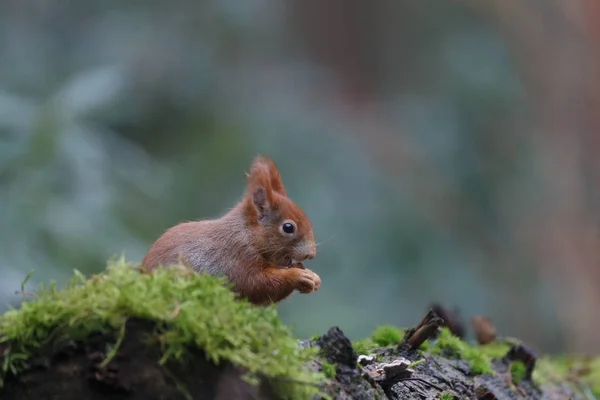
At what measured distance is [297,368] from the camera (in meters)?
1.82

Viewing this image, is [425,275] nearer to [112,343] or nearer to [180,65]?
[180,65]

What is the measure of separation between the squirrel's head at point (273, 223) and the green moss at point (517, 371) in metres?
1.41

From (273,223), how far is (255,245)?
0.12m

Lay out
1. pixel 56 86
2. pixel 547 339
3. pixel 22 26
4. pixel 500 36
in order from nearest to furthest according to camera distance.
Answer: pixel 56 86 → pixel 22 26 → pixel 547 339 → pixel 500 36

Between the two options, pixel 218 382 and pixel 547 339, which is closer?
pixel 218 382

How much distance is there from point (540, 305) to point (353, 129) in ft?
9.52

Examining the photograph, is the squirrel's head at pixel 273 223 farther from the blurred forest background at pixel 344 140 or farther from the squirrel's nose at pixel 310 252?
the blurred forest background at pixel 344 140

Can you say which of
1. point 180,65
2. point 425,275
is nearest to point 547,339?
point 425,275

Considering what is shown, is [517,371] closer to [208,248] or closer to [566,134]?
[208,248]

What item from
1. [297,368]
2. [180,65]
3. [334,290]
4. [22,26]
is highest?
[180,65]

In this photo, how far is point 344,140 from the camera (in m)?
7.70

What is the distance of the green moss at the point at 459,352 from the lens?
10.3 feet

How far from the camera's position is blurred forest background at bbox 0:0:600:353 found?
484cm

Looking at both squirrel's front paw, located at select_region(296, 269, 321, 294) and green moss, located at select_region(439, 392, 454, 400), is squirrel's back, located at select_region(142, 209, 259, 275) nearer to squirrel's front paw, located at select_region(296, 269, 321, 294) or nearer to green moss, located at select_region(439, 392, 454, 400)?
squirrel's front paw, located at select_region(296, 269, 321, 294)
